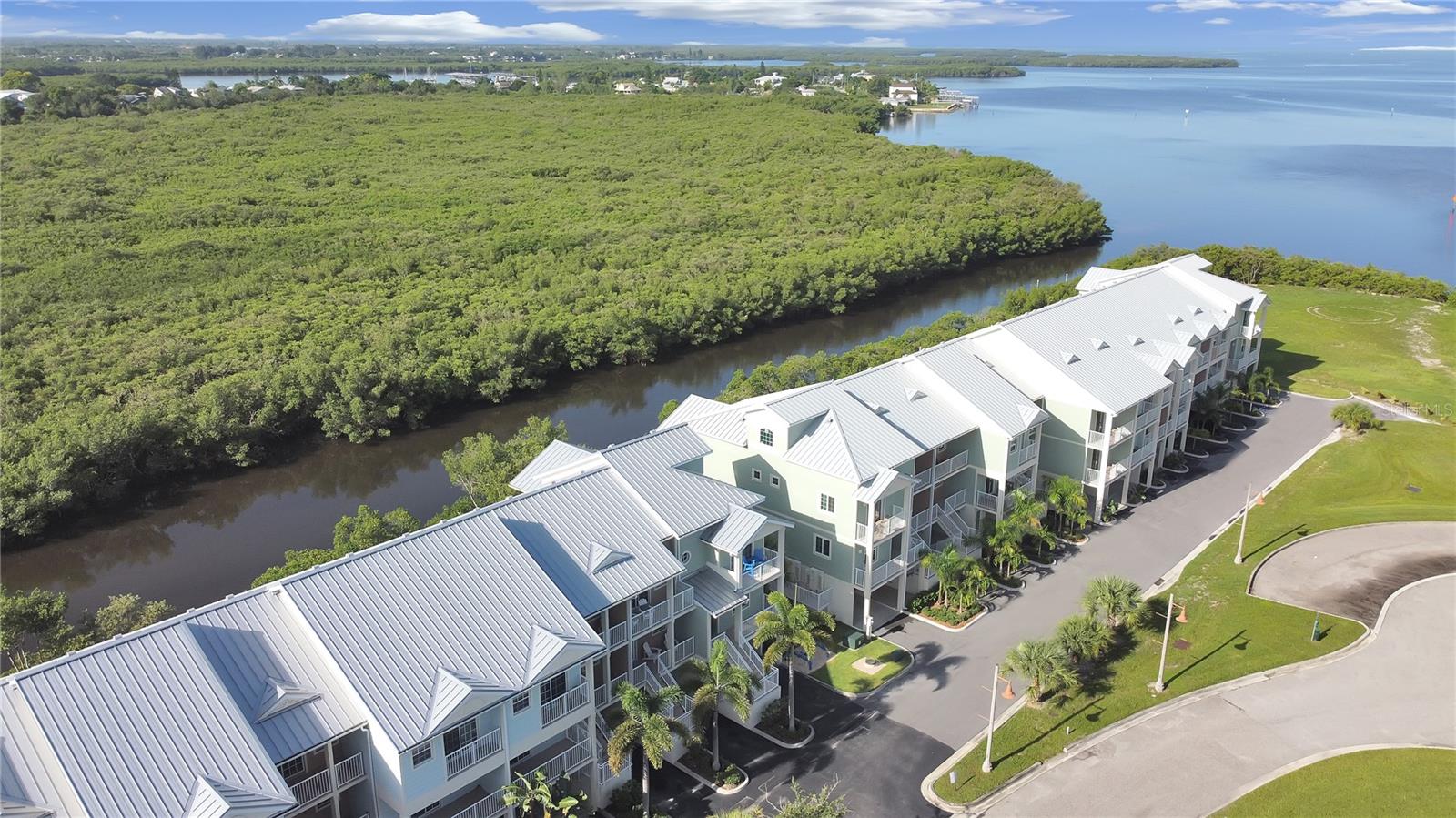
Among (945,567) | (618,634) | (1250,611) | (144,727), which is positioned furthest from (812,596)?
(144,727)

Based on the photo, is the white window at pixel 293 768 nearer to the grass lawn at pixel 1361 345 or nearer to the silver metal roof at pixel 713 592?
the silver metal roof at pixel 713 592

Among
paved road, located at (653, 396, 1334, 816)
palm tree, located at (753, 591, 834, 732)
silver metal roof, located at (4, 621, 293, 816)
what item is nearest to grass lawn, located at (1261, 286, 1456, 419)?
paved road, located at (653, 396, 1334, 816)

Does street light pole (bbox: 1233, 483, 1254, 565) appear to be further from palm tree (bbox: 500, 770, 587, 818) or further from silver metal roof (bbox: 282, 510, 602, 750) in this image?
palm tree (bbox: 500, 770, 587, 818)

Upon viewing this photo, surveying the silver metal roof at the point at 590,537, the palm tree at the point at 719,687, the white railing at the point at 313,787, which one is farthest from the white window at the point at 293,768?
the palm tree at the point at 719,687

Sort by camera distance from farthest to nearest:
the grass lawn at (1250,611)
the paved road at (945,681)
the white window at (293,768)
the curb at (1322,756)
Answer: the grass lawn at (1250,611), the paved road at (945,681), the curb at (1322,756), the white window at (293,768)

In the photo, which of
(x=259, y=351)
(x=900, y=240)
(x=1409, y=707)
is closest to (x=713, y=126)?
(x=900, y=240)

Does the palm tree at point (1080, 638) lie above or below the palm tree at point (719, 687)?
below
